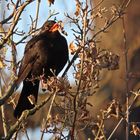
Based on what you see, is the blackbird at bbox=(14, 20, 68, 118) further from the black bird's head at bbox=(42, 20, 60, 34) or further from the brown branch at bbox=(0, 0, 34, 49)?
the brown branch at bbox=(0, 0, 34, 49)

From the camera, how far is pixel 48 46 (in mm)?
4227

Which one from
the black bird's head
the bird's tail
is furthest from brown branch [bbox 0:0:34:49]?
the black bird's head

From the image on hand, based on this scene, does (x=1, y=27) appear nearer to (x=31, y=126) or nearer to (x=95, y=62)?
(x=95, y=62)

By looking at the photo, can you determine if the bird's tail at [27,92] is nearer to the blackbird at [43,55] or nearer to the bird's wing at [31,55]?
the blackbird at [43,55]

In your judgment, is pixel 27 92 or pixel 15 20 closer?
pixel 15 20

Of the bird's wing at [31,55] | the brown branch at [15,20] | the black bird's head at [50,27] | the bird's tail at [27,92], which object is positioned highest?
the black bird's head at [50,27]

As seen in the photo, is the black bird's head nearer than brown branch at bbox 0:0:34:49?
No

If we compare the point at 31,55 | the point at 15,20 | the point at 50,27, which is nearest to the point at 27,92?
the point at 31,55

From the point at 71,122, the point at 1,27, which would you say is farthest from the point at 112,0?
the point at 71,122

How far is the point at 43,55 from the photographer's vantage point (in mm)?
4191

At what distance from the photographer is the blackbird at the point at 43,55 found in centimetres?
409

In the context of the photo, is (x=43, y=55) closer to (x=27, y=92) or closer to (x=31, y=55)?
(x=31, y=55)

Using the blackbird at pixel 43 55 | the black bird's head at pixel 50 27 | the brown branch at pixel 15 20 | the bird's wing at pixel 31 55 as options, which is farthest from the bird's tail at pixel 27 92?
the brown branch at pixel 15 20

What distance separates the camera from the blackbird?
13.4 ft
